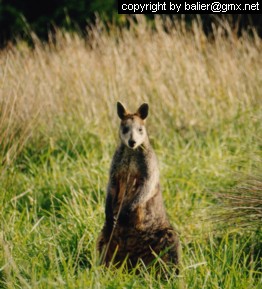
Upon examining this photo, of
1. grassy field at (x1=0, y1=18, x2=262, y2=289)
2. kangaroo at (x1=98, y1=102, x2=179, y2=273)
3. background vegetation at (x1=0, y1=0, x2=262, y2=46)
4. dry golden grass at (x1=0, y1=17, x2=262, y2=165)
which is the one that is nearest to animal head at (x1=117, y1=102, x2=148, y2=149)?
kangaroo at (x1=98, y1=102, x2=179, y2=273)

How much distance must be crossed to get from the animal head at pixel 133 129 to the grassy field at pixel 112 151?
2.49ft

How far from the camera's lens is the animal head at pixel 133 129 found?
3947 mm

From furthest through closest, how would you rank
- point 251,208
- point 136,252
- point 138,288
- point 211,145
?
point 211,145
point 251,208
point 136,252
point 138,288

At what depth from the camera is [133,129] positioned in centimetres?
400

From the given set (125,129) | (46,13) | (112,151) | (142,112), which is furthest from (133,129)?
(46,13)

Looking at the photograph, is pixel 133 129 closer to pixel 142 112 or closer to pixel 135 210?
pixel 142 112

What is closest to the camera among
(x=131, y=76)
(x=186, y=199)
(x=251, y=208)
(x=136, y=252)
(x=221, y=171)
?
(x=136, y=252)

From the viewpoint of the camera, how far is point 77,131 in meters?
6.71

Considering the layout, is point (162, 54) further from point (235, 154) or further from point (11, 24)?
point (11, 24)

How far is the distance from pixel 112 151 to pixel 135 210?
2.42 meters

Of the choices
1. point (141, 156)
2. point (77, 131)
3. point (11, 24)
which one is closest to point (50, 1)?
point (11, 24)

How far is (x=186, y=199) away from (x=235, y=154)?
1.15 metres

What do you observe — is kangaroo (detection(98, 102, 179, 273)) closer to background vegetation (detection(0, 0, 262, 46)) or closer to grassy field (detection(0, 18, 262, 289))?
grassy field (detection(0, 18, 262, 289))

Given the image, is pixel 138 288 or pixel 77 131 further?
pixel 77 131
